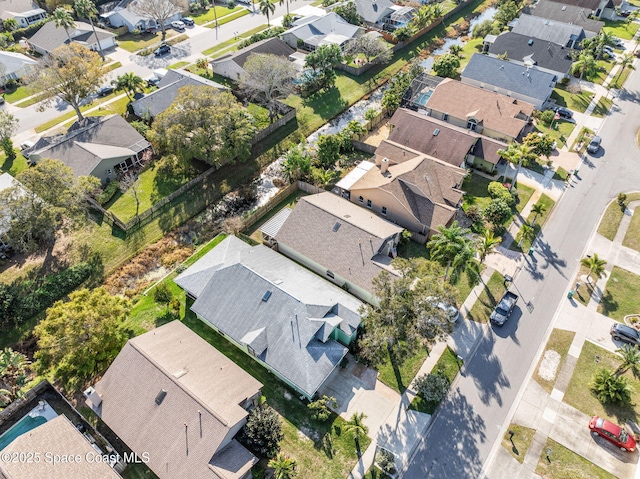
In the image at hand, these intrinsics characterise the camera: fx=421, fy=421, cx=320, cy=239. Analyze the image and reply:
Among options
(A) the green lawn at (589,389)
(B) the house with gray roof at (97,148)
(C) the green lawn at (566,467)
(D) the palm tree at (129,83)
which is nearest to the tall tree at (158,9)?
(D) the palm tree at (129,83)

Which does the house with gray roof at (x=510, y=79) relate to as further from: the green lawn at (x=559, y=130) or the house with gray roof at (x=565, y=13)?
the house with gray roof at (x=565, y=13)

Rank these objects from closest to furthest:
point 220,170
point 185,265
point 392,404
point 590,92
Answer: point 392,404 → point 185,265 → point 220,170 → point 590,92

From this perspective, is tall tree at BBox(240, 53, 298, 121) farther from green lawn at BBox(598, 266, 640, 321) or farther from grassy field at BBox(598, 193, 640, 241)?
green lawn at BBox(598, 266, 640, 321)

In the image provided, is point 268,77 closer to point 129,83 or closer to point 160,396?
point 129,83

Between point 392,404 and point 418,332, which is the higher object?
point 418,332

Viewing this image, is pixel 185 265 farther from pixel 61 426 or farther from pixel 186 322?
pixel 61 426

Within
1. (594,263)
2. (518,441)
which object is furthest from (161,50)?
(518,441)

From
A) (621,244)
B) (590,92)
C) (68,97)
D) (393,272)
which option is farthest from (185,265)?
(590,92)

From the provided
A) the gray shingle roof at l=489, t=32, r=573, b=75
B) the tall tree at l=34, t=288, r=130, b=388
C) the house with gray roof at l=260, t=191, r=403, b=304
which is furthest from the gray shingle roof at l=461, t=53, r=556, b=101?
the tall tree at l=34, t=288, r=130, b=388
